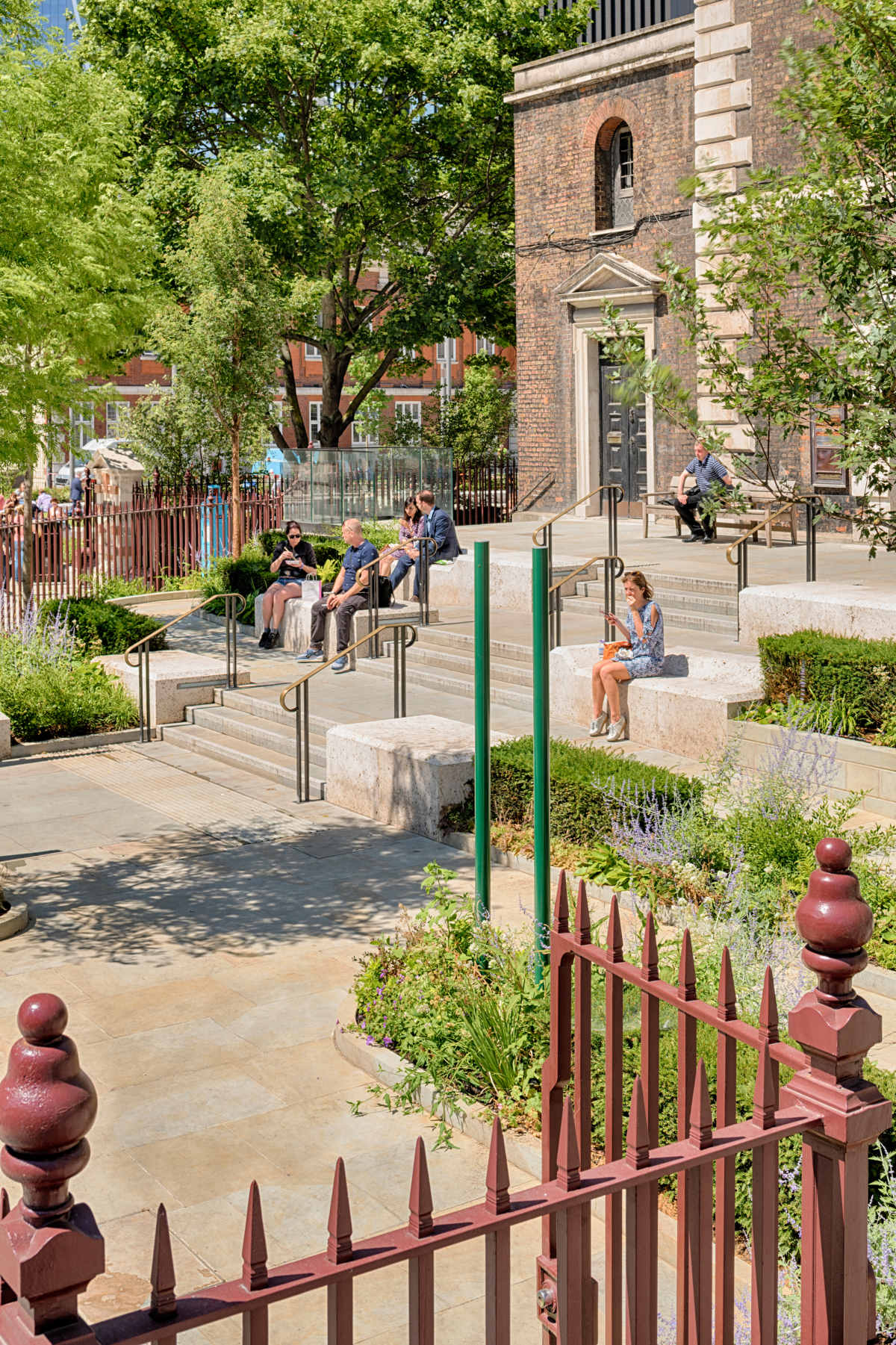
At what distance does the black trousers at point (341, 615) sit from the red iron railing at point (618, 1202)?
12800 millimetres

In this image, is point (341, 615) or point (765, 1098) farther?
point (341, 615)

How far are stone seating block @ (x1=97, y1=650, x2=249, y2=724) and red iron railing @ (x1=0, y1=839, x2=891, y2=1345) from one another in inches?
454

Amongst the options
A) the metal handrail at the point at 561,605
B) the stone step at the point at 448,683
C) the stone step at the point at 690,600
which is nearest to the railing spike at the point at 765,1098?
the metal handrail at the point at 561,605

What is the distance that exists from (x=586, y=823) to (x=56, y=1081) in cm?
763

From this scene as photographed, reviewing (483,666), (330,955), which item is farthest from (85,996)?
(483,666)

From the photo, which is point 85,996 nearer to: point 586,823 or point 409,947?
point 409,947

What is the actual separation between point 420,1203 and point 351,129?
104ft

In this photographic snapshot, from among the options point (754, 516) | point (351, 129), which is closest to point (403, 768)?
point (754, 516)

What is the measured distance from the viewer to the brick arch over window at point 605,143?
26469 millimetres

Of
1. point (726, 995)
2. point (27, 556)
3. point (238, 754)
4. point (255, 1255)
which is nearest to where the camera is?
point (255, 1255)

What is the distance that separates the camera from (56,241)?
1444 centimetres

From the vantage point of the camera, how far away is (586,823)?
9781 mm

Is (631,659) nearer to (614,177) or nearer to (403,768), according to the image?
(403,768)

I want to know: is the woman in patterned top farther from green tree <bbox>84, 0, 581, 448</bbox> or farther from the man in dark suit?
green tree <bbox>84, 0, 581, 448</bbox>
